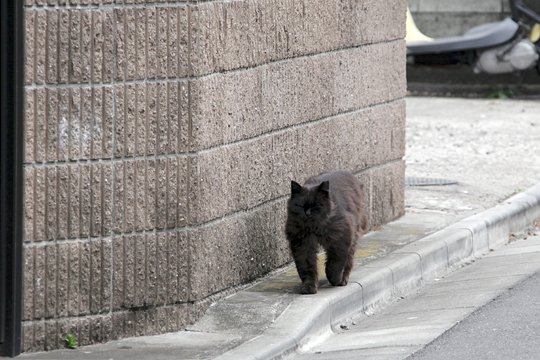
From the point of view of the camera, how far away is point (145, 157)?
7.09 m

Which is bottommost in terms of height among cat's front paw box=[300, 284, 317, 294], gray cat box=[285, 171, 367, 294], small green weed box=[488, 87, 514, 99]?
small green weed box=[488, 87, 514, 99]

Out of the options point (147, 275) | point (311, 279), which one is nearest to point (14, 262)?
point (147, 275)

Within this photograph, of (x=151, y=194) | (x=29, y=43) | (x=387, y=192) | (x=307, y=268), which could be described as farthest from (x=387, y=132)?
(x=29, y=43)

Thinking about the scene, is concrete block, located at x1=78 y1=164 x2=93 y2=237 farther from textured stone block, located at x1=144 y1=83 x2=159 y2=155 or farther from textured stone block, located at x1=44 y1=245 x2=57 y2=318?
textured stone block, located at x1=144 y1=83 x2=159 y2=155

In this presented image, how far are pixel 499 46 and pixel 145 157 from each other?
40.5 ft

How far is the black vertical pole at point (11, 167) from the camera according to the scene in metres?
6.60

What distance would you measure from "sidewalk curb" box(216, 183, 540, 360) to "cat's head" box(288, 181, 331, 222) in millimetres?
479

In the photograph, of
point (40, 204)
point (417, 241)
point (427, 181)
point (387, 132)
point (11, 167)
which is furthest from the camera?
point (427, 181)

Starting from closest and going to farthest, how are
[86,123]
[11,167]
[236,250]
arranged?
1. [11,167]
2. [86,123]
3. [236,250]

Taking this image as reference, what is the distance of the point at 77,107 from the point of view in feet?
22.4

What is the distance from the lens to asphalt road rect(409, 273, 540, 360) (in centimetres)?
699

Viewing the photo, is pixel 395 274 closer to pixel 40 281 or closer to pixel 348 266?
pixel 348 266

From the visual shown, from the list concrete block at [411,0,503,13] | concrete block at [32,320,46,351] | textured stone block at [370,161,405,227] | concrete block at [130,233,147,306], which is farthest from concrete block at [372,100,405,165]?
concrete block at [411,0,503,13]

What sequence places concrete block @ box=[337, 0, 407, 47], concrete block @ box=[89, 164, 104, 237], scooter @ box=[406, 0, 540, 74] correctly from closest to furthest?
concrete block @ box=[89, 164, 104, 237]
concrete block @ box=[337, 0, 407, 47]
scooter @ box=[406, 0, 540, 74]
